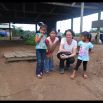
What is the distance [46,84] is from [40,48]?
105cm

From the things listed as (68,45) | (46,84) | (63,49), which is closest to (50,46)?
(63,49)

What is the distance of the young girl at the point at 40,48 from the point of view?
21.0 feet

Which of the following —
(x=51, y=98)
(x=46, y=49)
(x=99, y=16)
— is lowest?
(x=51, y=98)

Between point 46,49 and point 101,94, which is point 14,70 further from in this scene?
point 101,94

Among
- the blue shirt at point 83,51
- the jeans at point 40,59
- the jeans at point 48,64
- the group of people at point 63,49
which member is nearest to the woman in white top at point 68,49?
the group of people at point 63,49

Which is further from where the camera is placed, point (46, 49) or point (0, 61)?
point (0, 61)

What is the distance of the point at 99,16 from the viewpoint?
17.6 metres

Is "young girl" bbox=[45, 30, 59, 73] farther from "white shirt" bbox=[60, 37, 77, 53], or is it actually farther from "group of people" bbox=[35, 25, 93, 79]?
"white shirt" bbox=[60, 37, 77, 53]

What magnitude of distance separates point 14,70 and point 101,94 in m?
2.65

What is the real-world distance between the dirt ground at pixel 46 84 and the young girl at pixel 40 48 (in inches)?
8.2

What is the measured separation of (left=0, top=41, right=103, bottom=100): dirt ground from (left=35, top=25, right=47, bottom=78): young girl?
0.69ft

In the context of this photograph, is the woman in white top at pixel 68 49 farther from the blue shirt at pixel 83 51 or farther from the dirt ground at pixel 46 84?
the dirt ground at pixel 46 84

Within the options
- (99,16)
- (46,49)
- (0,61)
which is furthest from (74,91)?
(99,16)

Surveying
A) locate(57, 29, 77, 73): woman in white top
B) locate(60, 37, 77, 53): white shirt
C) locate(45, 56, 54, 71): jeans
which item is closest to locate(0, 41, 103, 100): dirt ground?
locate(45, 56, 54, 71): jeans
